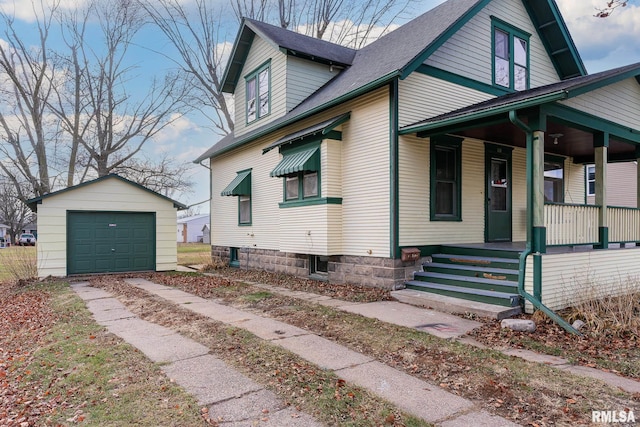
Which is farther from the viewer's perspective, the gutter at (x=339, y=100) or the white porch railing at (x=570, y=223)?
the gutter at (x=339, y=100)

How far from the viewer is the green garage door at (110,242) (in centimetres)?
1231

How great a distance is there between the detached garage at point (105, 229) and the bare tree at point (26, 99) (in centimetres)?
1110

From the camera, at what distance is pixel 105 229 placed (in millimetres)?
12750

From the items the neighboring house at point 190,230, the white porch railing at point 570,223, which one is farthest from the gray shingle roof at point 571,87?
the neighboring house at point 190,230

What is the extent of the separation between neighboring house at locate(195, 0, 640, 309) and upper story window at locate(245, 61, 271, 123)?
28 centimetres

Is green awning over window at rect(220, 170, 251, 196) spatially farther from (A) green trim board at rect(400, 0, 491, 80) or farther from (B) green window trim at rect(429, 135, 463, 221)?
(A) green trim board at rect(400, 0, 491, 80)

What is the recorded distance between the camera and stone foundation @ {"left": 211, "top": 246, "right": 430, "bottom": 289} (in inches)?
314

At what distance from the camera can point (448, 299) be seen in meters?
6.82

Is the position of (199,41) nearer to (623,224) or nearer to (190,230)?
(623,224)

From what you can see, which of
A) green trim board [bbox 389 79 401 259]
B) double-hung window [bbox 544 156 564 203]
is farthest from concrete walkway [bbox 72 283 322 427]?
double-hung window [bbox 544 156 564 203]

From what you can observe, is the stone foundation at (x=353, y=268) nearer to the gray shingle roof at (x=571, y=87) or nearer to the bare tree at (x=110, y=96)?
the gray shingle roof at (x=571, y=87)

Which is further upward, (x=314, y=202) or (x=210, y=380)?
(x=314, y=202)

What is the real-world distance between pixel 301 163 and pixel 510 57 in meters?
6.44

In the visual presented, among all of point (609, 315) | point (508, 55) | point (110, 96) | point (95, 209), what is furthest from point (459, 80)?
point (110, 96)
